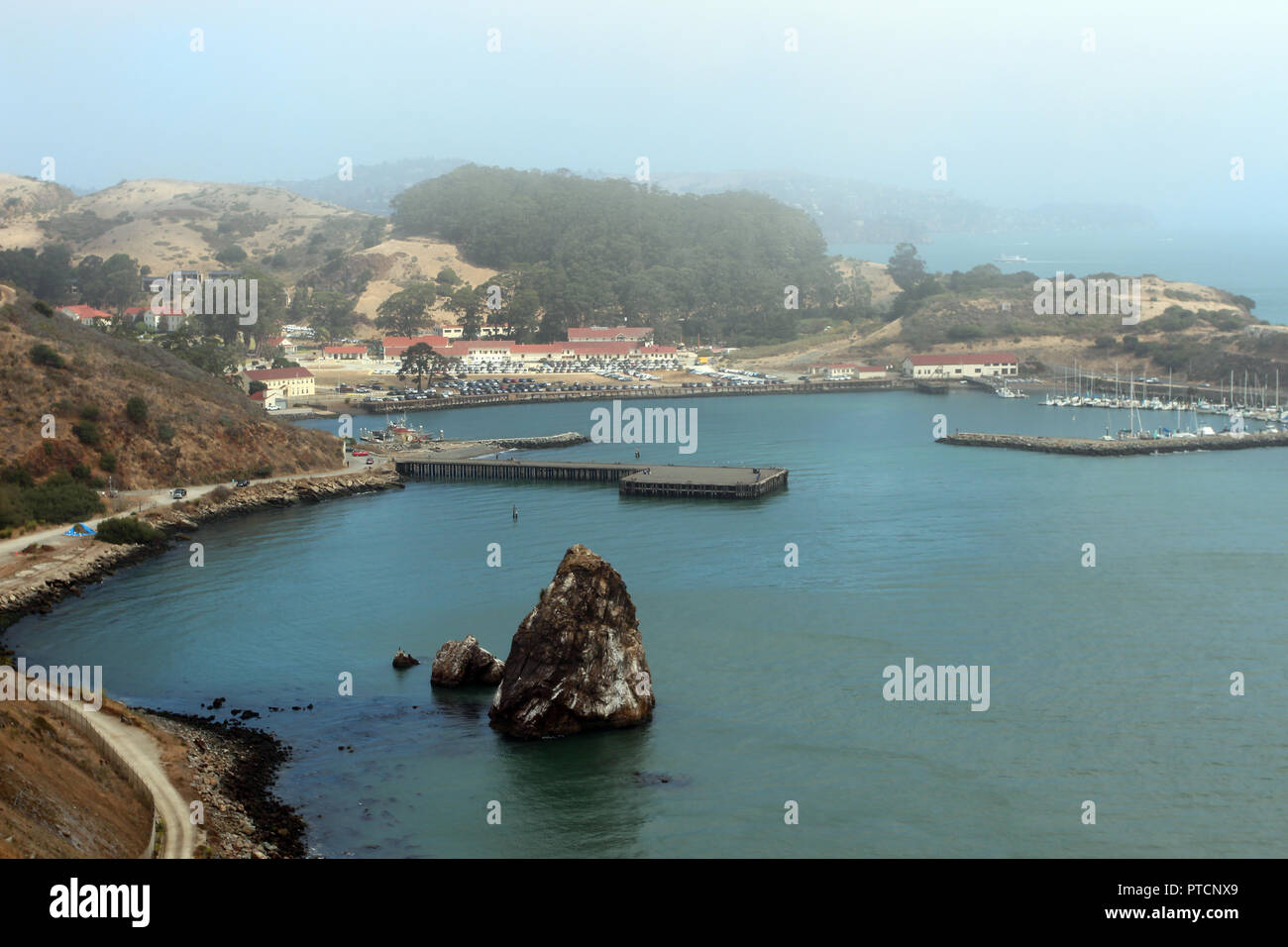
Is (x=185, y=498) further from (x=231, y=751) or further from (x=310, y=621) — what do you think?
(x=231, y=751)

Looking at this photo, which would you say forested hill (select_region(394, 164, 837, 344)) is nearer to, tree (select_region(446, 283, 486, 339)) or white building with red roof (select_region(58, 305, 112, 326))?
tree (select_region(446, 283, 486, 339))

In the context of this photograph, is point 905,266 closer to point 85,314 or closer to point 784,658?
point 85,314

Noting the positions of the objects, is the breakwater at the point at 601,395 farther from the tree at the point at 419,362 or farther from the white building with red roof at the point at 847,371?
the tree at the point at 419,362

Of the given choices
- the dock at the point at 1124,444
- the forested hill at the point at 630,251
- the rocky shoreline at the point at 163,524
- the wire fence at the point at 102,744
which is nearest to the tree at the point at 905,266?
the forested hill at the point at 630,251
